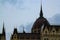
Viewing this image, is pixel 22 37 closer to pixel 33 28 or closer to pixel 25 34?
pixel 25 34

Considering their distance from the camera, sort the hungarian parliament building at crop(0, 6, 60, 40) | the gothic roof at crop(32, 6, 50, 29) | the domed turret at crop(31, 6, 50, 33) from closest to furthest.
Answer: the hungarian parliament building at crop(0, 6, 60, 40) < the domed turret at crop(31, 6, 50, 33) < the gothic roof at crop(32, 6, 50, 29)

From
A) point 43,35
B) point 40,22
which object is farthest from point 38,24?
point 43,35

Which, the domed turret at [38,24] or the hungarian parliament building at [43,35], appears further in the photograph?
the domed turret at [38,24]

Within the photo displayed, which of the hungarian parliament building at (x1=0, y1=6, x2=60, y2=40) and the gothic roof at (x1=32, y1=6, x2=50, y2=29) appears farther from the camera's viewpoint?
the gothic roof at (x1=32, y1=6, x2=50, y2=29)

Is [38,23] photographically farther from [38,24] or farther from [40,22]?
[40,22]

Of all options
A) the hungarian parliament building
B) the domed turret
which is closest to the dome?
the domed turret

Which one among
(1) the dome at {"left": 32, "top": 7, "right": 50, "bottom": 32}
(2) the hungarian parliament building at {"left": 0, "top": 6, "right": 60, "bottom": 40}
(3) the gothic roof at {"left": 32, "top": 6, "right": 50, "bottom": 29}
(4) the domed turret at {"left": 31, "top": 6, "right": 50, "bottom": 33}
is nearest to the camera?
(2) the hungarian parliament building at {"left": 0, "top": 6, "right": 60, "bottom": 40}

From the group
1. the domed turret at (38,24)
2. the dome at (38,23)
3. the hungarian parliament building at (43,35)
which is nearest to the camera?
the hungarian parliament building at (43,35)

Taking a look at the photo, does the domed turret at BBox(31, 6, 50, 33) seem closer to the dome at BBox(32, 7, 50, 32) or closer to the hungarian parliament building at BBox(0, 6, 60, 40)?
the dome at BBox(32, 7, 50, 32)

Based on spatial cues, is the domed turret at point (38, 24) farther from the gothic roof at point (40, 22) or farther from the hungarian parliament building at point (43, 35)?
the hungarian parliament building at point (43, 35)

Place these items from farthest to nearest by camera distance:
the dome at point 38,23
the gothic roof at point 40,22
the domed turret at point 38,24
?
the gothic roof at point 40,22 → the dome at point 38,23 → the domed turret at point 38,24

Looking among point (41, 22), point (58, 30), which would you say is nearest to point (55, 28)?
point (58, 30)

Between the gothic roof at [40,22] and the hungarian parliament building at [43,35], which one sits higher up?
the gothic roof at [40,22]

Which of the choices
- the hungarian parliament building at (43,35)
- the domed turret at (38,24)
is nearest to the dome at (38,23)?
the domed turret at (38,24)
